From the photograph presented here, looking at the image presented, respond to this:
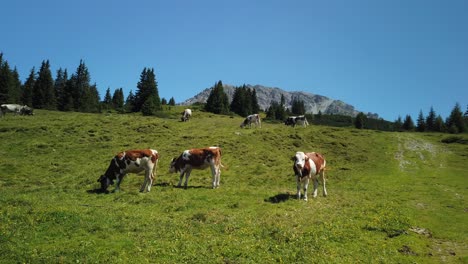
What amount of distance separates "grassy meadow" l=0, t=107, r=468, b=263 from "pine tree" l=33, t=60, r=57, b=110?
66.6 meters

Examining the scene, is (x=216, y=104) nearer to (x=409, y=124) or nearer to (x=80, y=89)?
(x=80, y=89)

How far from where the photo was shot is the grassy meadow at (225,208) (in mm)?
13648

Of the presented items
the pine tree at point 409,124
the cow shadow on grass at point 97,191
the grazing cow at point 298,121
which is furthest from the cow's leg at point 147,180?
the pine tree at point 409,124

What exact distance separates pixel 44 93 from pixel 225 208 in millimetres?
103054

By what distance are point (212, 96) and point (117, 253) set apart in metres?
113

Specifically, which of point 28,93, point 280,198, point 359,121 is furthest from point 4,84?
point 359,121

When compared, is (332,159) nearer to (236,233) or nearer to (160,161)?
(160,161)

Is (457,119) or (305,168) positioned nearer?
(305,168)

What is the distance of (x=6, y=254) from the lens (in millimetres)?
12492

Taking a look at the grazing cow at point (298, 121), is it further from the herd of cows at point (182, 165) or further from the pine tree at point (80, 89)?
the pine tree at point (80, 89)

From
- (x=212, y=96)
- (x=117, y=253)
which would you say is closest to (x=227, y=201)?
(x=117, y=253)

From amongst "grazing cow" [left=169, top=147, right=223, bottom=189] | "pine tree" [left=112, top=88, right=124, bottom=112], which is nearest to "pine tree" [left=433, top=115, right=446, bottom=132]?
"grazing cow" [left=169, top=147, right=223, bottom=189]

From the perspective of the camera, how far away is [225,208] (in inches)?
776

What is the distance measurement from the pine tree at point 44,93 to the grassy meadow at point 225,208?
218 ft
